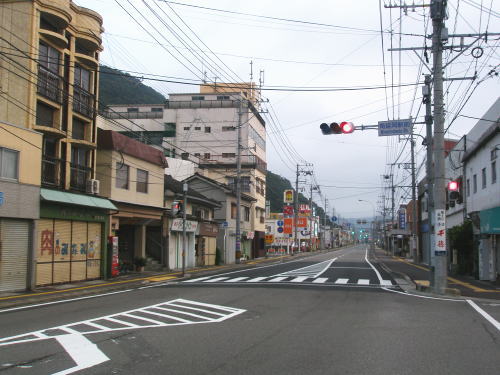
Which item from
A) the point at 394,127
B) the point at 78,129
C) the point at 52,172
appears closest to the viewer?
the point at 394,127

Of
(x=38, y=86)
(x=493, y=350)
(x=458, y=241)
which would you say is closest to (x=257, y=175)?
(x=458, y=241)

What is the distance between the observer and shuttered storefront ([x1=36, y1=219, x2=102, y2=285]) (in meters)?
20.8

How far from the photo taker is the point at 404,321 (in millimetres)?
11781

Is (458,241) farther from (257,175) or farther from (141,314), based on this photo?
(257,175)

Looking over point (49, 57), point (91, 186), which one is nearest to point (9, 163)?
point (49, 57)

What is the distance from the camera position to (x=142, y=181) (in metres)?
30.6

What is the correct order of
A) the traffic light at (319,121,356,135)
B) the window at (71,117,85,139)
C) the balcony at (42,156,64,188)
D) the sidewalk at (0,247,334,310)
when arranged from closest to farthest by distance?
the sidewalk at (0,247,334,310) → the traffic light at (319,121,356,135) → the balcony at (42,156,64,188) → the window at (71,117,85,139)

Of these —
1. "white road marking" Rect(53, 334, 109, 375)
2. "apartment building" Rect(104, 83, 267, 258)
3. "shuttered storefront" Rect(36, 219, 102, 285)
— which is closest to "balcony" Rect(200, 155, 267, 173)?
"apartment building" Rect(104, 83, 267, 258)

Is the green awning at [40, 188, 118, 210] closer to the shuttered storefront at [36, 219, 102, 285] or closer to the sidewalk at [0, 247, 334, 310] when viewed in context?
the shuttered storefront at [36, 219, 102, 285]

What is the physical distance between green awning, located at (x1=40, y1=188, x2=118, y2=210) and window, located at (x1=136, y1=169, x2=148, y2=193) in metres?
4.70

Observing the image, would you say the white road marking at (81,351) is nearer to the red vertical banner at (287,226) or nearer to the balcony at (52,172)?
the balcony at (52,172)

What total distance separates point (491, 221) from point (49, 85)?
19.9 m

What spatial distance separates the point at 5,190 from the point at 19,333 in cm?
953

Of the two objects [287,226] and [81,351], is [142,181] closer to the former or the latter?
[81,351]
